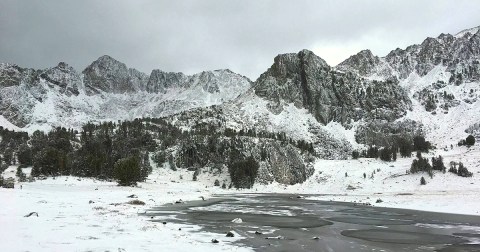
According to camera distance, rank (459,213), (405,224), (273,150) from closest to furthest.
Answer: (405,224) → (459,213) → (273,150)

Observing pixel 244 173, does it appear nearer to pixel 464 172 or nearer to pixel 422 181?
pixel 422 181

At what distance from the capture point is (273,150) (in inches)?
6713

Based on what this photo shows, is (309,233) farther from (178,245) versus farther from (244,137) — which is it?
(244,137)

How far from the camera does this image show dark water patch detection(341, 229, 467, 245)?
88.2 feet

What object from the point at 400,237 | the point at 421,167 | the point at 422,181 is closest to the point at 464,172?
the point at 422,181

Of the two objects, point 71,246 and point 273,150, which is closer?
point 71,246

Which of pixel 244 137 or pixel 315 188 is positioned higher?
pixel 244 137

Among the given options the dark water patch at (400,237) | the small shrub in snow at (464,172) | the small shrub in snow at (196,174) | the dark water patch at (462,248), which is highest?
the small shrub in snow at (464,172)

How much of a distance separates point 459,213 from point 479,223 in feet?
42.9

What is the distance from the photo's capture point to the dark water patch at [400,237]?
26875 millimetres

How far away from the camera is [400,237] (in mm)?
28891

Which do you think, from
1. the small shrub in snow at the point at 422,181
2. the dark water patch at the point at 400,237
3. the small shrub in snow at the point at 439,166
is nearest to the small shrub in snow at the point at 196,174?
the small shrub in snow at the point at 422,181

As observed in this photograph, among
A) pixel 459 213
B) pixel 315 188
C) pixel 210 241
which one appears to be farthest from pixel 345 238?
pixel 315 188

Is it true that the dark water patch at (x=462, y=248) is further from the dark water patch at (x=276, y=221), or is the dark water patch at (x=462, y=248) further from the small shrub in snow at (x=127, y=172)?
the small shrub in snow at (x=127, y=172)
